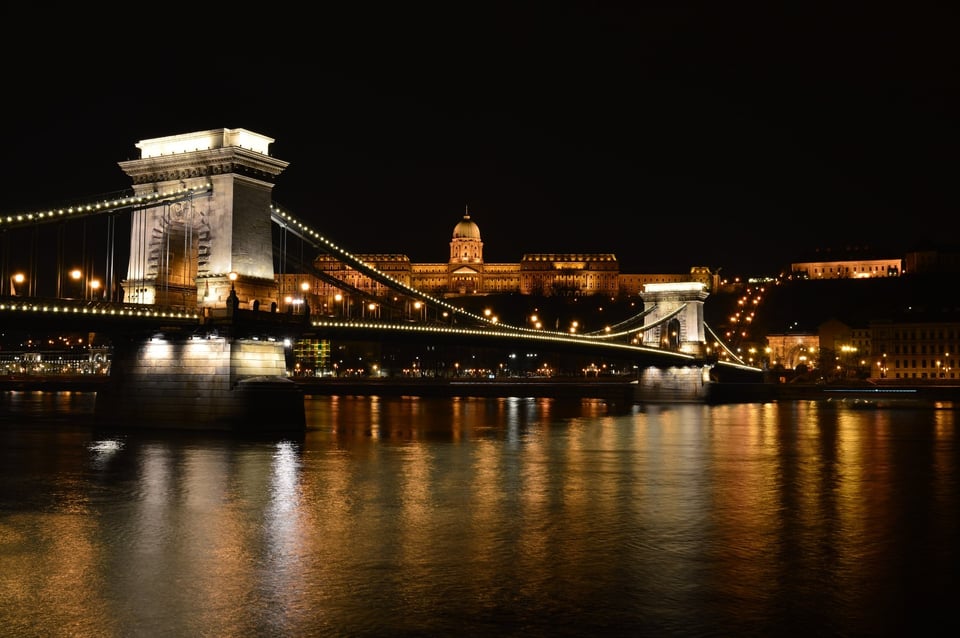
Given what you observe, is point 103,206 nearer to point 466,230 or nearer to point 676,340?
point 676,340

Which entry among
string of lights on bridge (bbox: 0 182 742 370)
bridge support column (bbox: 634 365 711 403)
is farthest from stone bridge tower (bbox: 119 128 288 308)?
bridge support column (bbox: 634 365 711 403)

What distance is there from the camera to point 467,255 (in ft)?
632

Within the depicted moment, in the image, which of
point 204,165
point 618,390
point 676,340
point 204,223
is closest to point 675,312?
point 676,340

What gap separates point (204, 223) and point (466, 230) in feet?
526

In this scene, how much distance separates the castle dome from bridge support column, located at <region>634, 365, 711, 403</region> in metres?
121

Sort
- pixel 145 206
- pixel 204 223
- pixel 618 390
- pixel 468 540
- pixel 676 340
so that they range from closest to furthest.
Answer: pixel 468 540 → pixel 145 206 → pixel 204 223 → pixel 676 340 → pixel 618 390

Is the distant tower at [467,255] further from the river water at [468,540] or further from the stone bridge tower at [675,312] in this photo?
the river water at [468,540]

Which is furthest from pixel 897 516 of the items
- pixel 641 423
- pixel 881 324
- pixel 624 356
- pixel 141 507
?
pixel 881 324

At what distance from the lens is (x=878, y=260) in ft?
577

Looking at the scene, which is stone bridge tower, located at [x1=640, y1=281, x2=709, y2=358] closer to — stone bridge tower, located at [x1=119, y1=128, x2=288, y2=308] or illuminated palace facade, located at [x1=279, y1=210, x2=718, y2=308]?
stone bridge tower, located at [x1=119, y1=128, x2=288, y2=308]

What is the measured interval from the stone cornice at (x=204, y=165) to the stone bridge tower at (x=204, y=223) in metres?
0.03

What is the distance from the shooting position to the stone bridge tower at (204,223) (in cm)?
3253

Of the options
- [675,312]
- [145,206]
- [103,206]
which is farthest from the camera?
[675,312]

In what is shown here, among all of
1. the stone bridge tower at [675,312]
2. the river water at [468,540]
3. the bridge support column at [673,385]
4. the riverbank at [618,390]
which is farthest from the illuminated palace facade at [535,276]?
the river water at [468,540]
